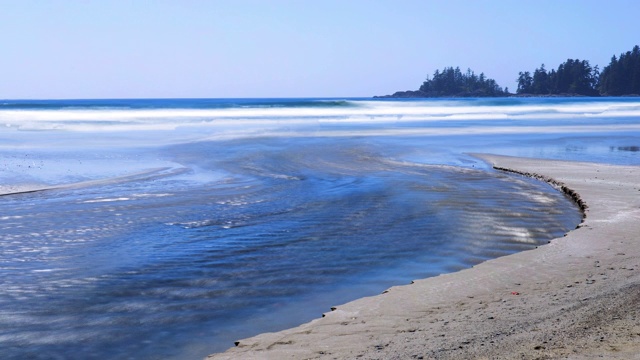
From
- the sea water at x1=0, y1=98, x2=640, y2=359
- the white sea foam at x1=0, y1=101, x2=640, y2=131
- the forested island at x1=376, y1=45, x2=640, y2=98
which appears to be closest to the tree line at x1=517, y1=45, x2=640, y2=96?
the forested island at x1=376, y1=45, x2=640, y2=98

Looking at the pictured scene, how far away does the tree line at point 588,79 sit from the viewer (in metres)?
164

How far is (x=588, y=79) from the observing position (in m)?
171

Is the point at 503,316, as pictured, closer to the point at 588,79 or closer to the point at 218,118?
the point at 218,118

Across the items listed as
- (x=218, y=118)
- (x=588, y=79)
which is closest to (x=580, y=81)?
(x=588, y=79)

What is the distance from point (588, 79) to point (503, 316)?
17817cm

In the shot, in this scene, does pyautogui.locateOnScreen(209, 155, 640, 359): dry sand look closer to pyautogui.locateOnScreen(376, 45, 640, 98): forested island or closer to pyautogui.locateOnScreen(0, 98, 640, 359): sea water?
pyautogui.locateOnScreen(0, 98, 640, 359): sea water

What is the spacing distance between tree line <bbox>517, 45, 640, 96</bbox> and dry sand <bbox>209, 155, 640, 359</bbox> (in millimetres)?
169763

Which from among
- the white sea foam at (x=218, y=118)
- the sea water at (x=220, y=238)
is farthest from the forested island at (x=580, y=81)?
the sea water at (x=220, y=238)

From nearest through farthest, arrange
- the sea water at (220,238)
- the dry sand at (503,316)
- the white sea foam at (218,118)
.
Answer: the dry sand at (503,316) < the sea water at (220,238) < the white sea foam at (218,118)

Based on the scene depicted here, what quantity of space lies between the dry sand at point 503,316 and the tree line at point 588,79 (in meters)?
170

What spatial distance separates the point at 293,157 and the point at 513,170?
732 centimetres

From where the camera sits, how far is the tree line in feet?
540

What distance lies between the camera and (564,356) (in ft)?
15.1

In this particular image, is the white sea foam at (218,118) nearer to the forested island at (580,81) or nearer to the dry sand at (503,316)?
the dry sand at (503,316)
